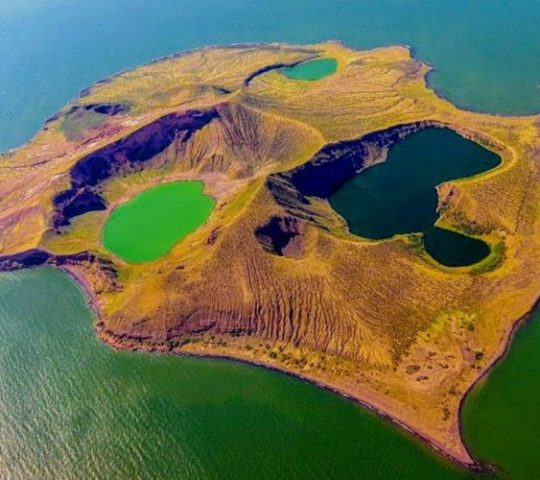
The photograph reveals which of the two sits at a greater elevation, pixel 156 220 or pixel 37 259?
pixel 156 220

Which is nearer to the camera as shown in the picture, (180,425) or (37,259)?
(180,425)

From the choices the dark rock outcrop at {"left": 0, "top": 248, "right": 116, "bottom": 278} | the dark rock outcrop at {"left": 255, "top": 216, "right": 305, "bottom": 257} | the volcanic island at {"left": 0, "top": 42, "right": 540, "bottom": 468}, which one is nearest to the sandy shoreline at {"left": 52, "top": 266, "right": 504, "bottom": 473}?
the volcanic island at {"left": 0, "top": 42, "right": 540, "bottom": 468}

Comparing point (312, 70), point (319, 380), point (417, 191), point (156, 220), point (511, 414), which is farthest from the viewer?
point (312, 70)

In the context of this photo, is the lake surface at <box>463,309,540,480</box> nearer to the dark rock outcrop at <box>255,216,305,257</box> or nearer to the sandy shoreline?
the sandy shoreline

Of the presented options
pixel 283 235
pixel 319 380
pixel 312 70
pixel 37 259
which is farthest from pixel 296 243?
pixel 312 70

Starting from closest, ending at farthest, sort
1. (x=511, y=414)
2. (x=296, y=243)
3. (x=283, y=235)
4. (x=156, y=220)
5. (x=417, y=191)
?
(x=511, y=414) → (x=296, y=243) → (x=283, y=235) → (x=417, y=191) → (x=156, y=220)

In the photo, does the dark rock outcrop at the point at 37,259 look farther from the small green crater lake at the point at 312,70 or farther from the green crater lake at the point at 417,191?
the small green crater lake at the point at 312,70

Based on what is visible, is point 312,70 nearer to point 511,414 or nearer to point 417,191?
point 417,191
